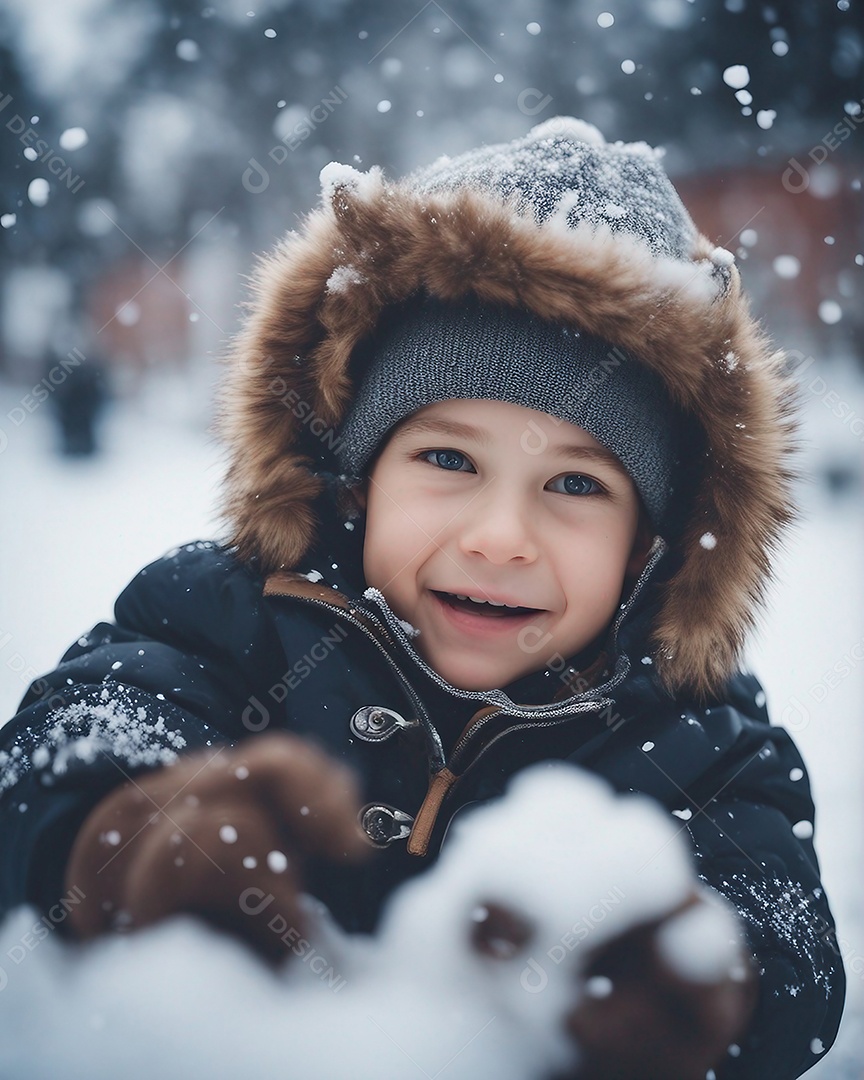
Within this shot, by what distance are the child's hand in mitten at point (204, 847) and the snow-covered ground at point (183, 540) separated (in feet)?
1.49

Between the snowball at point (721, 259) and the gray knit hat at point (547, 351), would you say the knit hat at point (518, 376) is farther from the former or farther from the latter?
the snowball at point (721, 259)

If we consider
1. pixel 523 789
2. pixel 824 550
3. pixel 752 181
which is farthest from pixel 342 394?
pixel 752 181

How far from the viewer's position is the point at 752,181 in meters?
2.93

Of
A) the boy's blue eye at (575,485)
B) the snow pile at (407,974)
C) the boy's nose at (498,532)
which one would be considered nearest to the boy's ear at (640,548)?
the boy's blue eye at (575,485)

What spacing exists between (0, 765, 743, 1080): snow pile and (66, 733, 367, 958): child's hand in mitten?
0.02m

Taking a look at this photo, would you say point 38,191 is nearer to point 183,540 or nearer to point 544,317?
point 183,540

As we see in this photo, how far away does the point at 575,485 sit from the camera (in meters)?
1.22

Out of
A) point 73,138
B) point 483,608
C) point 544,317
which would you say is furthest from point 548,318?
point 73,138

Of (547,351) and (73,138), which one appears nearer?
(547,351)

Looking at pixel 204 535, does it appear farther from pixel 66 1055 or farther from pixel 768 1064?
pixel 768 1064

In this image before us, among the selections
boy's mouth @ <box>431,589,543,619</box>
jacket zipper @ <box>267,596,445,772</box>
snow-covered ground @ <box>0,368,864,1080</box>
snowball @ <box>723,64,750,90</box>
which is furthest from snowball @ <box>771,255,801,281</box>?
jacket zipper @ <box>267,596,445,772</box>

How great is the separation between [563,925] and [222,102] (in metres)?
2.52

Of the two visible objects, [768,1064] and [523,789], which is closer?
[768,1064]

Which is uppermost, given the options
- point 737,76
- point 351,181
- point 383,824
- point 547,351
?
point 737,76
